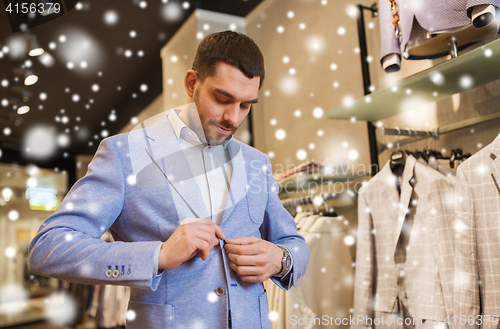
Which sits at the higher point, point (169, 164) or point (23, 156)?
point (23, 156)

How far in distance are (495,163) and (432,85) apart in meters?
0.45

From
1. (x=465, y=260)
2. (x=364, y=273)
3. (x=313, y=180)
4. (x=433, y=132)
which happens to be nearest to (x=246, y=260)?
(x=465, y=260)

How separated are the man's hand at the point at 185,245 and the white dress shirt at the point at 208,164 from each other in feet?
0.54

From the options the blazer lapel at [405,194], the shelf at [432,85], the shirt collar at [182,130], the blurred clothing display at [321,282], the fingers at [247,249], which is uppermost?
the shelf at [432,85]

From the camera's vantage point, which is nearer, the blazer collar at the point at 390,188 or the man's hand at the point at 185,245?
the man's hand at the point at 185,245

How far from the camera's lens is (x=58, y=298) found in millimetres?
5453

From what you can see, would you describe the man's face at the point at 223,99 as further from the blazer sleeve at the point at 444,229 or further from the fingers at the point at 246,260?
the blazer sleeve at the point at 444,229

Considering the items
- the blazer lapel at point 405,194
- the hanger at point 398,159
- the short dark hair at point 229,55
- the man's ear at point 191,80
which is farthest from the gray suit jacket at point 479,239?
the man's ear at point 191,80

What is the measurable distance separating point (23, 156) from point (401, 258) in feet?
20.4

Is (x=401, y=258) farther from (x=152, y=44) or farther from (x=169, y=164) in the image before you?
(x=152, y=44)

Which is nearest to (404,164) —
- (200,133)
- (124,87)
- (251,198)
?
(251,198)

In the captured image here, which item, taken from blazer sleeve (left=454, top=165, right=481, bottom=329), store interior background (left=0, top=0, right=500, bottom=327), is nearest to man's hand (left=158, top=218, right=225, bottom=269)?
blazer sleeve (left=454, top=165, right=481, bottom=329)

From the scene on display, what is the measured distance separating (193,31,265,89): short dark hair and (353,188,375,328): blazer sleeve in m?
0.91

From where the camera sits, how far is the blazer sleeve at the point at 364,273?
1.38m
